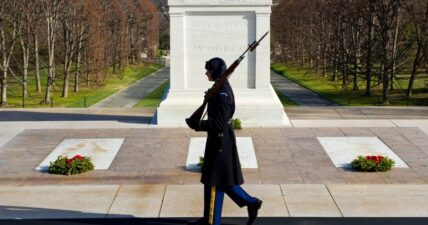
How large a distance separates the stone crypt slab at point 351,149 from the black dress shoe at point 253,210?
3.78m

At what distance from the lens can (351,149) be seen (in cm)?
1188

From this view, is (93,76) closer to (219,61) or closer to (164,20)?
(219,61)

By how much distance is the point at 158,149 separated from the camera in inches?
476

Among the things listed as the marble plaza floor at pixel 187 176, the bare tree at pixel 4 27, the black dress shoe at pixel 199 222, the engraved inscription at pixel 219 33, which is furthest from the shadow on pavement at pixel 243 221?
the bare tree at pixel 4 27

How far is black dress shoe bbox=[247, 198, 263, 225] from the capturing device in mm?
7352

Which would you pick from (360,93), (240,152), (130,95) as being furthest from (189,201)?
(360,93)

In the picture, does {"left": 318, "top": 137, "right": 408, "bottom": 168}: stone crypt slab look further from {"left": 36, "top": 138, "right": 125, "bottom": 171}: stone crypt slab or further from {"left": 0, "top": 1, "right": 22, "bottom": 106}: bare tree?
{"left": 0, "top": 1, "right": 22, "bottom": 106}: bare tree

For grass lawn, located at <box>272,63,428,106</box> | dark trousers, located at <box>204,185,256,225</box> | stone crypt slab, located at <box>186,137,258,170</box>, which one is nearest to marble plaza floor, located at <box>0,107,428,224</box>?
stone crypt slab, located at <box>186,137,258,170</box>

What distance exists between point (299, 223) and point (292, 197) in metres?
1.20

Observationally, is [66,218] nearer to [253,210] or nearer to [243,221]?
[243,221]

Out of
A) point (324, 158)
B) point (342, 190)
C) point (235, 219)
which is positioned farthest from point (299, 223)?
point (324, 158)

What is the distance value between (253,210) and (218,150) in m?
0.88

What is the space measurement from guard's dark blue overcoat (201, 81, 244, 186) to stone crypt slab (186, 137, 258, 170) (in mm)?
3615

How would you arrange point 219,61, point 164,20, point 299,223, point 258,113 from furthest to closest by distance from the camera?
1. point 164,20
2. point 258,113
3. point 299,223
4. point 219,61
